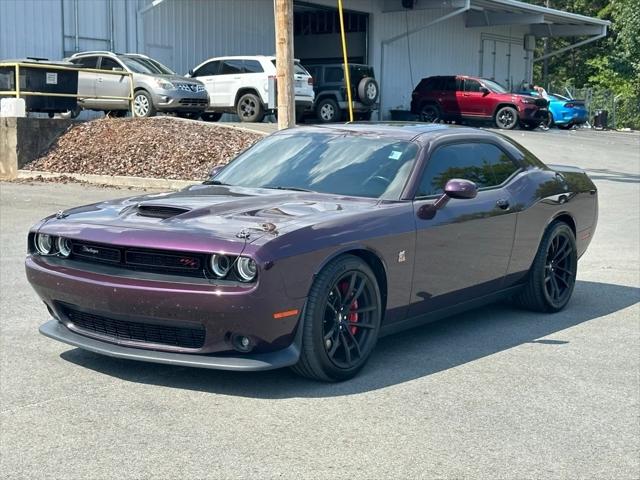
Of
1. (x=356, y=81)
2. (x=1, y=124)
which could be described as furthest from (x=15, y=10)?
(x=356, y=81)

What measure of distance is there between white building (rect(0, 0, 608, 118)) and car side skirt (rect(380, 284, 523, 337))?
779 inches

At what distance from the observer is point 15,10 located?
23969 millimetres

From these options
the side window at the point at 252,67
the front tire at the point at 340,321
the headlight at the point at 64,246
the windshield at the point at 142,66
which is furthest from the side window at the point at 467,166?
the side window at the point at 252,67

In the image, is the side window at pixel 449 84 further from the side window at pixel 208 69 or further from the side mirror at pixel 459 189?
the side mirror at pixel 459 189

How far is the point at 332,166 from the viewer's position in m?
6.28

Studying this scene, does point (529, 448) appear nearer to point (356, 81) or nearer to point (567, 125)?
point (356, 81)

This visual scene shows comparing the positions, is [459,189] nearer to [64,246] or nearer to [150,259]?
[150,259]

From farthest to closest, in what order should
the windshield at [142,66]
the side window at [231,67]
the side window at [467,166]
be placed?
1. the side window at [231,67]
2. the windshield at [142,66]
3. the side window at [467,166]

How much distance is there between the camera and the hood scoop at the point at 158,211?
5379mm

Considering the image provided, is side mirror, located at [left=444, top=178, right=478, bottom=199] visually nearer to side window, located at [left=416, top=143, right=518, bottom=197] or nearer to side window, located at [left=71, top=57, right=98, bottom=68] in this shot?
side window, located at [left=416, top=143, right=518, bottom=197]

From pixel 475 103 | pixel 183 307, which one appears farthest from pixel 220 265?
pixel 475 103

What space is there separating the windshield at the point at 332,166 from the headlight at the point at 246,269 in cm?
134

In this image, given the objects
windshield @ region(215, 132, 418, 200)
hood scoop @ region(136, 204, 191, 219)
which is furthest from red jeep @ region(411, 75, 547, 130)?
hood scoop @ region(136, 204, 191, 219)

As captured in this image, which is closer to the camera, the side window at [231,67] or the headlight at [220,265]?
the headlight at [220,265]
